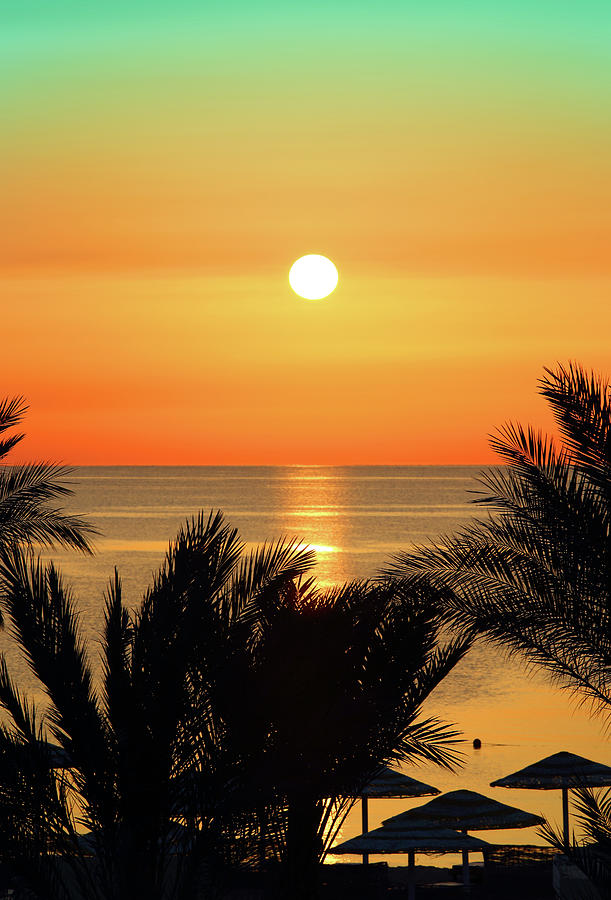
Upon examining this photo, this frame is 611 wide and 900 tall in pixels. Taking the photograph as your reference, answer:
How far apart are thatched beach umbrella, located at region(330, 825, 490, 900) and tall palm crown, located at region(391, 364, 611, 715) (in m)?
5.21

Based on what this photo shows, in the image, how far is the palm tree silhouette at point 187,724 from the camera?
875 cm

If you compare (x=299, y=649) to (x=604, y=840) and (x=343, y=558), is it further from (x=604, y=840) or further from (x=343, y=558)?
(x=343, y=558)

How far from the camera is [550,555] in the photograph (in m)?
11.4

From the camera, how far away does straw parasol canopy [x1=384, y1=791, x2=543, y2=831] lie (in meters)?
16.5

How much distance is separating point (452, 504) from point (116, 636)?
17665 cm

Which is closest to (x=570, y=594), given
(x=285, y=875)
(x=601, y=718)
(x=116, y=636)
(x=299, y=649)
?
(x=299, y=649)

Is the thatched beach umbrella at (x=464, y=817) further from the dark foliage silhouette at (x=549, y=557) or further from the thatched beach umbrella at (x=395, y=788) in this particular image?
the dark foliage silhouette at (x=549, y=557)

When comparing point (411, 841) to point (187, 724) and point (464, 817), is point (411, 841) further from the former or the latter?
point (187, 724)

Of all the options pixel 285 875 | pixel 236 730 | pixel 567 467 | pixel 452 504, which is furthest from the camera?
pixel 452 504

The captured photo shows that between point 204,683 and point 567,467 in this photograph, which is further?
point 567,467

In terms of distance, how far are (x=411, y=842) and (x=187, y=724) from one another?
809cm

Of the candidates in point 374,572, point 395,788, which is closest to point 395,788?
point 395,788

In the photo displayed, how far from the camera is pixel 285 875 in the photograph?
10711 millimetres

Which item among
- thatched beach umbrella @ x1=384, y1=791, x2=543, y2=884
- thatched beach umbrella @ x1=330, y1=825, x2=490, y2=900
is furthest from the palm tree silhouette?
thatched beach umbrella @ x1=384, y1=791, x2=543, y2=884
